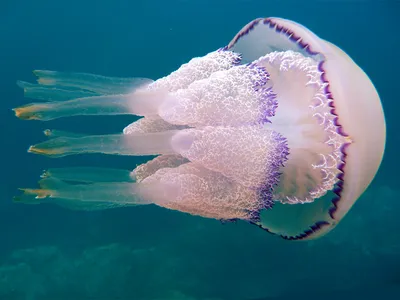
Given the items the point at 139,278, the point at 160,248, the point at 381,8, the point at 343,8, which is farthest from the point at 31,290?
the point at 381,8

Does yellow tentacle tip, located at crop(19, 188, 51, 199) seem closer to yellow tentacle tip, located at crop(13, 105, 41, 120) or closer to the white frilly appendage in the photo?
the white frilly appendage

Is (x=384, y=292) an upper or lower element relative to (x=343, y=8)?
lower

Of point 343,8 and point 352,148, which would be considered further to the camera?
point 343,8

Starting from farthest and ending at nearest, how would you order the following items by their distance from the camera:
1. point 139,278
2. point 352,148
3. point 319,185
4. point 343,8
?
point 343,8
point 139,278
point 319,185
point 352,148

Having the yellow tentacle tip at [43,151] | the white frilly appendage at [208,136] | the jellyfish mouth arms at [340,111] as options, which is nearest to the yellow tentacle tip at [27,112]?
the white frilly appendage at [208,136]

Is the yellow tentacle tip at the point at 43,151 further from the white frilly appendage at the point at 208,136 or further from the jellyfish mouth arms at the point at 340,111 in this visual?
the jellyfish mouth arms at the point at 340,111

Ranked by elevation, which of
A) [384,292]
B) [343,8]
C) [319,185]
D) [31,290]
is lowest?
[384,292]

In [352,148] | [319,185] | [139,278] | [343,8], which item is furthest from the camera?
[343,8]

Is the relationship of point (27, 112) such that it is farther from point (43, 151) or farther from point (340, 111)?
point (340, 111)

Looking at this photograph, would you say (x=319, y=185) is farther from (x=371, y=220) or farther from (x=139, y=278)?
(x=371, y=220)
